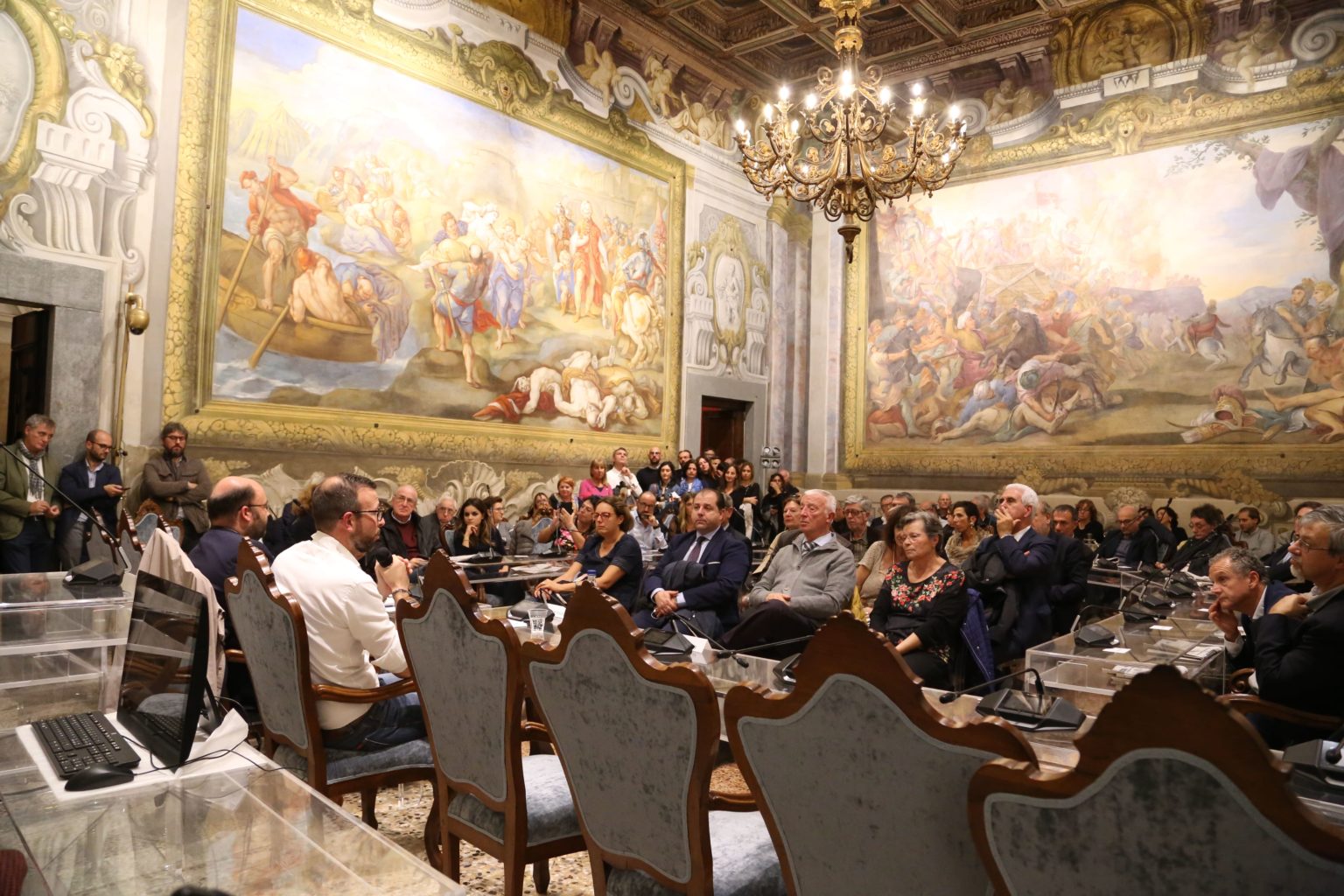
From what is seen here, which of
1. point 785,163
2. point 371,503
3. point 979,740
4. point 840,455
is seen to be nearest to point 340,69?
point 785,163

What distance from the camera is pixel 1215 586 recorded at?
3688mm

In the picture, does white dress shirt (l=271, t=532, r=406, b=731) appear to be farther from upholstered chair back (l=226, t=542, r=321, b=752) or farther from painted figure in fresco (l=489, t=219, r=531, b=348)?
painted figure in fresco (l=489, t=219, r=531, b=348)

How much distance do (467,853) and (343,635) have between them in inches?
42.3

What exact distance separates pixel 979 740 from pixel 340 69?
9.93m

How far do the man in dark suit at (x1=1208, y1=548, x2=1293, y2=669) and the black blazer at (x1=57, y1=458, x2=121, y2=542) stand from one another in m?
7.58

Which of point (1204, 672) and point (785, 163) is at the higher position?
point (785, 163)

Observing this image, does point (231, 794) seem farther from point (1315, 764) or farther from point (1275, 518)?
point (1275, 518)

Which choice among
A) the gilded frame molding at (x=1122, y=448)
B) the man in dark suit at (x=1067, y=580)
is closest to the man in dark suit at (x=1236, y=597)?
the man in dark suit at (x=1067, y=580)

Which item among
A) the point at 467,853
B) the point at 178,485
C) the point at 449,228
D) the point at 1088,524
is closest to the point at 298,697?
the point at 467,853

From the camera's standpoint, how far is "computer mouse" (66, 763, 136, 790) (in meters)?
1.94

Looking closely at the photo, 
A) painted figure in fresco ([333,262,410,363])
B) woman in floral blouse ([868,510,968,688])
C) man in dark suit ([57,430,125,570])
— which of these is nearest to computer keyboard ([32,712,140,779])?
→ woman in floral blouse ([868,510,968,688])

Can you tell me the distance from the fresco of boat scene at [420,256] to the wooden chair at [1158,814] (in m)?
8.65

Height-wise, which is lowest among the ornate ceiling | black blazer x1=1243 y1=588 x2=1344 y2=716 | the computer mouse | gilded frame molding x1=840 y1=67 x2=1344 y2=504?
the computer mouse

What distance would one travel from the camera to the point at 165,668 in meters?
2.19
